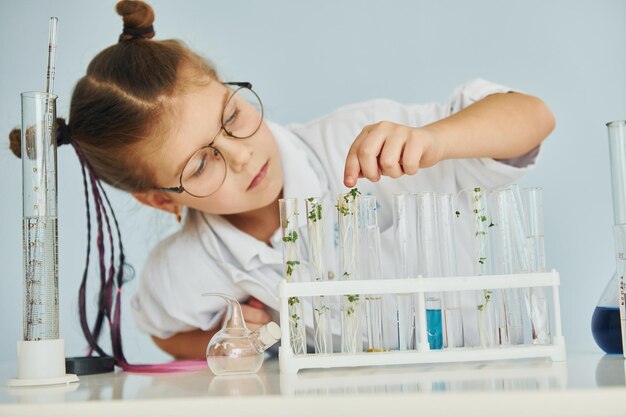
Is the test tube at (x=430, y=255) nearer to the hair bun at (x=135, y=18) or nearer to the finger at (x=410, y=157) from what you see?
the finger at (x=410, y=157)

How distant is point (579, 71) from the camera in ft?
5.66

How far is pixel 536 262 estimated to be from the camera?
2.97 feet

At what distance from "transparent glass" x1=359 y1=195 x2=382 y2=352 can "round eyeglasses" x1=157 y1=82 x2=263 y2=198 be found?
0.44 meters

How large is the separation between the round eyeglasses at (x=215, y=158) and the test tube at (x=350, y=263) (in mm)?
443

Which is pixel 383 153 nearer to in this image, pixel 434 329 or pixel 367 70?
pixel 434 329

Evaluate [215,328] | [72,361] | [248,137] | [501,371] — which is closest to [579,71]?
[248,137]

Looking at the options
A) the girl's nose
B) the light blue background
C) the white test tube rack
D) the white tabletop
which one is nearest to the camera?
the white tabletop

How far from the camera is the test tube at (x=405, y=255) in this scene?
90 cm

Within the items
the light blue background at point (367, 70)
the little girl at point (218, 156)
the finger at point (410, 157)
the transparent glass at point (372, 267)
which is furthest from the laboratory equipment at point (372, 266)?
the light blue background at point (367, 70)

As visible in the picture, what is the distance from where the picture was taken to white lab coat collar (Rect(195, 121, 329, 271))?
147 cm

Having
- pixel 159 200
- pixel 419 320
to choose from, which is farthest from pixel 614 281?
pixel 159 200

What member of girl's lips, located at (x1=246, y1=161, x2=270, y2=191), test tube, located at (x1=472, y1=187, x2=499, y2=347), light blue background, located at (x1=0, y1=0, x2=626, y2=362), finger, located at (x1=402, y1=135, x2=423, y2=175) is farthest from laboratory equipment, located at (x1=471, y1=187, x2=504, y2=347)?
light blue background, located at (x1=0, y1=0, x2=626, y2=362)

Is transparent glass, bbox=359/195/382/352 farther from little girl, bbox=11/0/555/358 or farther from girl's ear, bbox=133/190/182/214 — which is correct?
girl's ear, bbox=133/190/182/214

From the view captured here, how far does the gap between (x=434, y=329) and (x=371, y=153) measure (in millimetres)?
237
